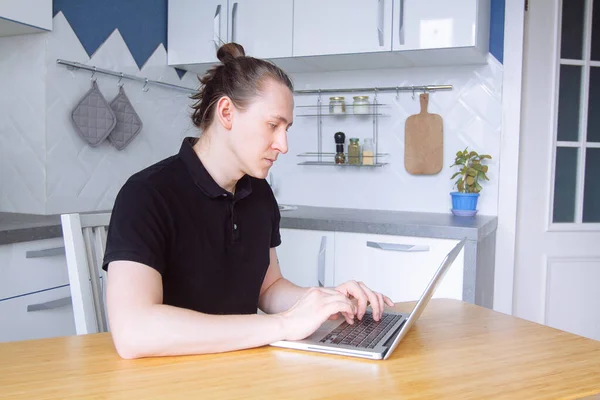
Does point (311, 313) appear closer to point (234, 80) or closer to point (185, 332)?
point (185, 332)

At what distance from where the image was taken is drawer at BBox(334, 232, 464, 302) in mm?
2293

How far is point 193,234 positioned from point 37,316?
1.07m

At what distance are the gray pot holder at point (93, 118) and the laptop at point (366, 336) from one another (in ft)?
5.83

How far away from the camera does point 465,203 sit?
2703mm

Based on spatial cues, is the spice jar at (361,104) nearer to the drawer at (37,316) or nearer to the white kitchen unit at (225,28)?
the white kitchen unit at (225,28)

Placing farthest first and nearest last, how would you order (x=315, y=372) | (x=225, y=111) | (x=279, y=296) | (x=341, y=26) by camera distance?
(x=341, y=26) < (x=279, y=296) < (x=225, y=111) < (x=315, y=372)

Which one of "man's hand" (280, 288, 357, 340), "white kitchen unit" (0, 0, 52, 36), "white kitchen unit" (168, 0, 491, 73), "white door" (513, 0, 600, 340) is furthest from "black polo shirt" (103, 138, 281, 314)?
"white door" (513, 0, 600, 340)

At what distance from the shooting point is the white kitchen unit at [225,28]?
2826mm

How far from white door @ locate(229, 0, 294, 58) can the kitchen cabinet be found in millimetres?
882

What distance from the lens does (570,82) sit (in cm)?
290

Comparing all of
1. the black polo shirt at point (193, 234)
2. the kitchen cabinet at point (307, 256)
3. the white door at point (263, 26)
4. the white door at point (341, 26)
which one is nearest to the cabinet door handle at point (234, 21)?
the white door at point (263, 26)

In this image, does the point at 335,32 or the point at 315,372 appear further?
the point at 335,32

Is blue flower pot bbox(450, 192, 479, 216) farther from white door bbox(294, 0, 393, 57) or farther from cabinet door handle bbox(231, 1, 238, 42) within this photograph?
cabinet door handle bbox(231, 1, 238, 42)

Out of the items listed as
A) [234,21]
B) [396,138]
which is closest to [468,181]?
[396,138]
